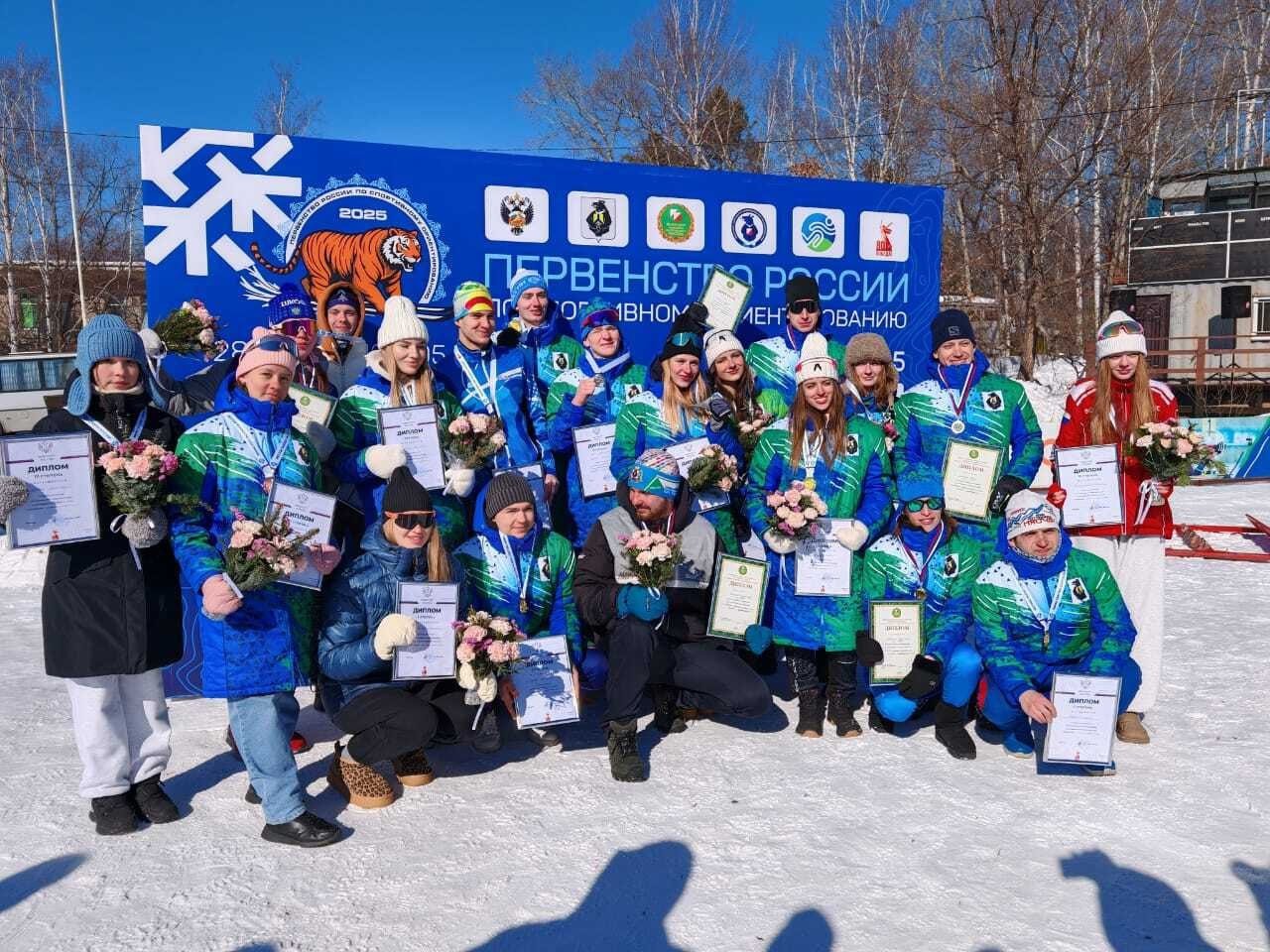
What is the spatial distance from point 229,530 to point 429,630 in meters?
0.88

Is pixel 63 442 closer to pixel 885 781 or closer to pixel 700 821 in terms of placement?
pixel 700 821

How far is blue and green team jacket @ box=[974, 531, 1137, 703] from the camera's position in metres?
4.32

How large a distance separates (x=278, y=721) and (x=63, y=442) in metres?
1.29

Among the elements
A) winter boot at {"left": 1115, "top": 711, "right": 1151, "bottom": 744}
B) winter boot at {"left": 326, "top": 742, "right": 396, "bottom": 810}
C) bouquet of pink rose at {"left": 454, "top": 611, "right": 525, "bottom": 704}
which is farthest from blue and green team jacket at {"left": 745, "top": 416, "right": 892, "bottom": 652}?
winter boot at {"left": 326, "top": 742, "right": 396, "bottom": 810}

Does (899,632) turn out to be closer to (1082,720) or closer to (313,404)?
(1082,720)

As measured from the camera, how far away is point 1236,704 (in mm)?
5172

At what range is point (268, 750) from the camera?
3.69 m

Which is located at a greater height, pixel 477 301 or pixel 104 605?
pixel 477 301

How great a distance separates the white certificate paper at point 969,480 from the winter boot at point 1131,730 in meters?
1.22

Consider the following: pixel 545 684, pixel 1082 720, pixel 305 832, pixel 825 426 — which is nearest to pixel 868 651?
pixel 1082 720

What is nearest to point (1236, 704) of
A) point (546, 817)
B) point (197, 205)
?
point (546, 817)

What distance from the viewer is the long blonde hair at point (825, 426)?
4859 millimetres

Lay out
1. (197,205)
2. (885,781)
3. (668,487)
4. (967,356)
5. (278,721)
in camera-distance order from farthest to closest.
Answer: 1. (197,205)
2. (967,356)
3. (668,487)
4. (885,781)
5. (278,721)

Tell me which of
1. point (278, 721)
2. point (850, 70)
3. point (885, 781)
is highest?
point (850, 70)
